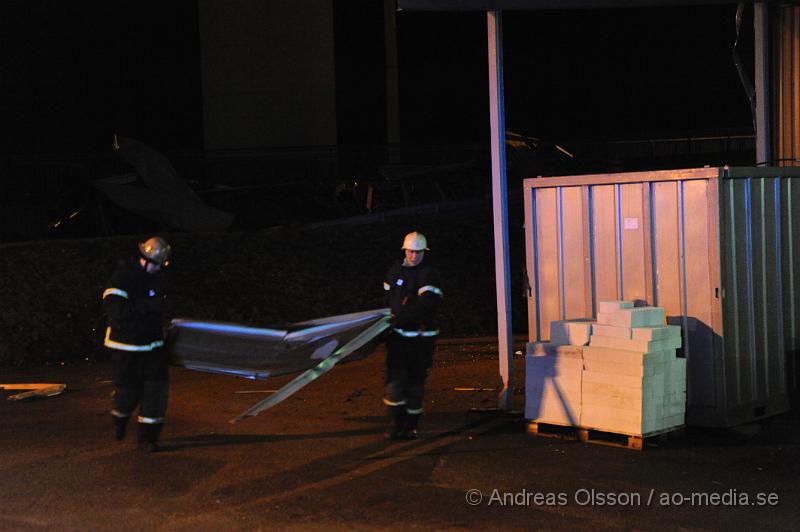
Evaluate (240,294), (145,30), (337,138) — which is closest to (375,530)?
(240,294)

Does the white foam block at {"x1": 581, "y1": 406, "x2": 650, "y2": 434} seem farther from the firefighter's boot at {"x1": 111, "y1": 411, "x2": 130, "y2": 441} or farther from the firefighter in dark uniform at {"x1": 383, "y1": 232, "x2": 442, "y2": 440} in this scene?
the firefighter's boot at {"x1": 111, "y1": 411, "x2": 130, "y2": 441}

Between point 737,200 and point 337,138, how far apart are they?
1908 centimetres

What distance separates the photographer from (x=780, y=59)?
12.2 meters

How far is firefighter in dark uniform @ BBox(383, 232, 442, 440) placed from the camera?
9.46 meters

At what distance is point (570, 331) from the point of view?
9391 mm

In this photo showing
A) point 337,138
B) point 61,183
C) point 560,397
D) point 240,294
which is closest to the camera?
point 560,397

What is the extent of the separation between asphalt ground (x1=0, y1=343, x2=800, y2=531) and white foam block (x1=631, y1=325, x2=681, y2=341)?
1.00 meters

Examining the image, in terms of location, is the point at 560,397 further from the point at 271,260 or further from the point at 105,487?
the point at 271,260

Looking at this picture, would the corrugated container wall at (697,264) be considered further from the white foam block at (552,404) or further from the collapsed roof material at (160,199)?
the collapsed roof material at (160,199)

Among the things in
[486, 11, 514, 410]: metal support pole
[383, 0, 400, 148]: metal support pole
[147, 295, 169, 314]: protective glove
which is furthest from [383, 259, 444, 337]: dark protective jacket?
[383, 0, 400, 148]: metal support pole

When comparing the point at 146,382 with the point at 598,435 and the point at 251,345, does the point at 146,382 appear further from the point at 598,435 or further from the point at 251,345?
the point at 598,435

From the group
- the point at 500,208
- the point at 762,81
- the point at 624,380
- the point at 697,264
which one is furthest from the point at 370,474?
the point at 762,81

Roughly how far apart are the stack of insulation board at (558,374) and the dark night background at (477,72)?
1997cm

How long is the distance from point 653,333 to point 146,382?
4497mm
